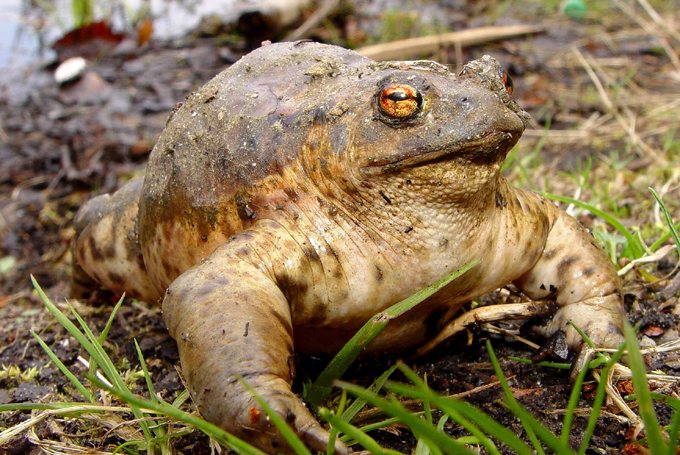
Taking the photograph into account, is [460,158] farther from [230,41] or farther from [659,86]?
[230,41]

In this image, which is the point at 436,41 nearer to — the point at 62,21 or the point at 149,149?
the point at 149,149

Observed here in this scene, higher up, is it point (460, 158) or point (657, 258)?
point (460, 158)

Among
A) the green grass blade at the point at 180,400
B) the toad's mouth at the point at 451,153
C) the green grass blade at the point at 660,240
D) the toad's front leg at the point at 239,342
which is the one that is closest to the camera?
the toad's front leg at the point at 239,342

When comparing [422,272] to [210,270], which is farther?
[422,272]

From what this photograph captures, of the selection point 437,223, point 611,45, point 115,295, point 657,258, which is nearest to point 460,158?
point 437,223

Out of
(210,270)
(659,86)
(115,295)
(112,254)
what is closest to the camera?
(210,270)

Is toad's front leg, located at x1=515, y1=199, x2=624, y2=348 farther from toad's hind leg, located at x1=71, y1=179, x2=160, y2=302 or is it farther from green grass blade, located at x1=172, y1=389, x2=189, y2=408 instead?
toad's hind leg, located at x1=71, y1=179, x2=160, y2=302

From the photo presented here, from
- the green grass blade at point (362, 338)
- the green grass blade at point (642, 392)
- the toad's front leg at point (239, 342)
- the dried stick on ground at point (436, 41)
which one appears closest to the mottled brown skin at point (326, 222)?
the toad's front leg at point (239, 342)

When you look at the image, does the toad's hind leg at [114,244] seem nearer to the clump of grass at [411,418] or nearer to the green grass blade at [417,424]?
the clump of grass at [411,418]
